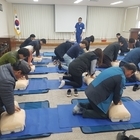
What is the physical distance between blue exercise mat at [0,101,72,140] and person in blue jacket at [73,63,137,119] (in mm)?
480

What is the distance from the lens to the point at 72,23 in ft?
31.4

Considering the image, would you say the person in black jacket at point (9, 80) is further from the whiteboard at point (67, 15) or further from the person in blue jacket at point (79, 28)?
the whiteboard at point (67, 15)

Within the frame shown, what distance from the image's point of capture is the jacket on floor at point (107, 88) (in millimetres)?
1962

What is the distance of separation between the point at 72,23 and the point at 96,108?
8153 millimetres

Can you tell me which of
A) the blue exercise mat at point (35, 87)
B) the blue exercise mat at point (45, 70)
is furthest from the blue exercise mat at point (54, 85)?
the blue exercise mat at point (45, 70)

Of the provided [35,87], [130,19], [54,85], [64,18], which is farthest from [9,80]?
[130,19]

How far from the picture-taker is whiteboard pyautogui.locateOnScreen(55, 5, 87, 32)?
9.20 metres

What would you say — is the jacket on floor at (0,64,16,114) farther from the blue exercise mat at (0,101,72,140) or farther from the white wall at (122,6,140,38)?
the white wall at (122,6,140,38)

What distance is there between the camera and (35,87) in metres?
3.30

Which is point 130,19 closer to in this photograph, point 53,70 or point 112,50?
point 112,50

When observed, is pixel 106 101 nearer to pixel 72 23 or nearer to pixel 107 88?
pixel 107 88

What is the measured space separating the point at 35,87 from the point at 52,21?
23.2 ft

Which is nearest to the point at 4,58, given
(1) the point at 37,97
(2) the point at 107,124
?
(1) the point at 37,97

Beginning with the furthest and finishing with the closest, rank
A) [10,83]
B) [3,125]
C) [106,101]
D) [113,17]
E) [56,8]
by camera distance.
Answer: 1. [113,17]
2. [56,8]
3. [106,101]
4. [3,125]
5. [10,83]
